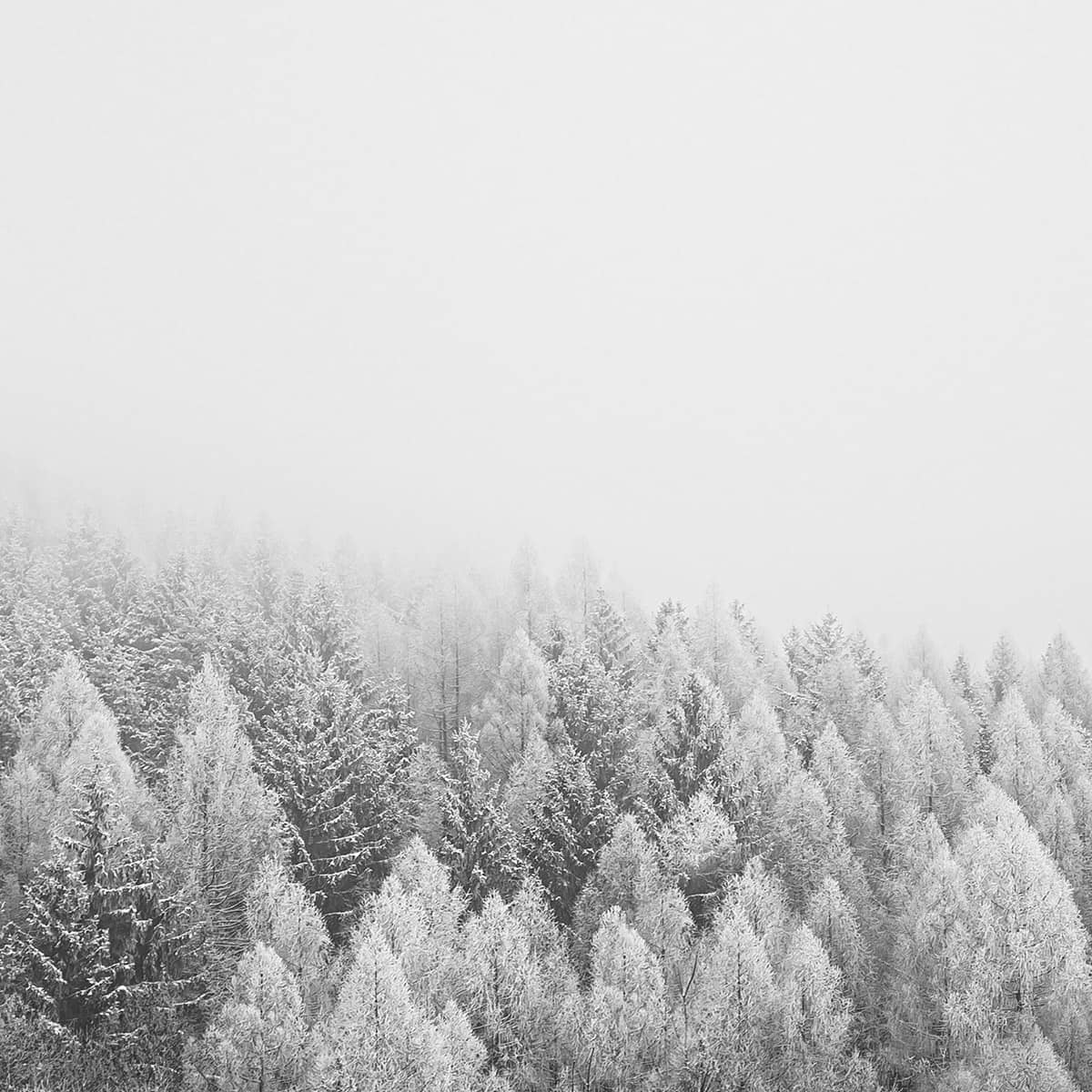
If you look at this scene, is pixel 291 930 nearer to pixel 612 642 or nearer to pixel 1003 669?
pixel 612 642

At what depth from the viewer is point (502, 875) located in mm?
42625

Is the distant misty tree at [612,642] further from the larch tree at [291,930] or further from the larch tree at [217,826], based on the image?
the larch tree at [291,930]

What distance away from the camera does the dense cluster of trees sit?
104ft

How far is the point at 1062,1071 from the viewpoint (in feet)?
123

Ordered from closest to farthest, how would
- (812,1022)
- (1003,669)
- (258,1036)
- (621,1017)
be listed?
(258,1036), (621,1017), (812,1022), (1003,669)

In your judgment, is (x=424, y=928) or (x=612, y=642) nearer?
(x=424, y=928)

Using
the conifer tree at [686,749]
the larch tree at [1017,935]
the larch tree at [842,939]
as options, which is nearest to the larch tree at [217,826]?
the conifer tree at [686,749]

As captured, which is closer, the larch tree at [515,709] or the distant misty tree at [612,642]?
the larch tree at [515,709]

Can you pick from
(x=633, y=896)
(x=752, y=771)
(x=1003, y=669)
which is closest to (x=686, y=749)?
(x=752, y=771)

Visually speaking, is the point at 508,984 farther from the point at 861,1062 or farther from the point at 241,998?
the point at 861,1062

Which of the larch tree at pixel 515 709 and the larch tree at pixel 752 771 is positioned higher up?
the larch tree at pixel 515 709

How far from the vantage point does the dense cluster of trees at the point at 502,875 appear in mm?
31812

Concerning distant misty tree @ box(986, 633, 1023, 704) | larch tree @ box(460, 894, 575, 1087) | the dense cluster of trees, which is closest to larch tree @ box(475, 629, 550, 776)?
the dense cluster of trees

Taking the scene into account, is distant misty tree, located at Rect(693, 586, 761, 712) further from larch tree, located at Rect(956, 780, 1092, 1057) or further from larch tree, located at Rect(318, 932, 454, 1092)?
larch tree, located at Rect(318, 932, 454, 1092)
